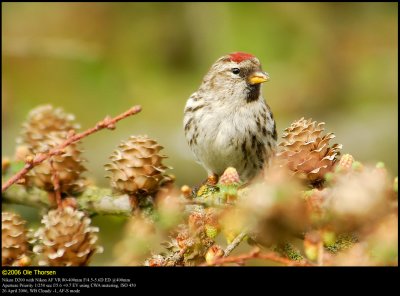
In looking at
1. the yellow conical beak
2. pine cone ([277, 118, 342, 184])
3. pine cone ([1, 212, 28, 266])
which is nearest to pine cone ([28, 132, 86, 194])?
pine cone ([1, 212, 28, 266])

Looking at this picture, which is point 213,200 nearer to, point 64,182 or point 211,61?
point 64,182

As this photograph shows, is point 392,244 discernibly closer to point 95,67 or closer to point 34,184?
point 34,184

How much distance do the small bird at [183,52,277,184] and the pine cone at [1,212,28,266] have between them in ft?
1.74

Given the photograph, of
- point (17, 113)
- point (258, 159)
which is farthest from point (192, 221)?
point (17, 113)

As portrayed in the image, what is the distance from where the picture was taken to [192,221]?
715mm

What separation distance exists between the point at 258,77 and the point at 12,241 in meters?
0.66

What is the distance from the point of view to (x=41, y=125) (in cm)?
102

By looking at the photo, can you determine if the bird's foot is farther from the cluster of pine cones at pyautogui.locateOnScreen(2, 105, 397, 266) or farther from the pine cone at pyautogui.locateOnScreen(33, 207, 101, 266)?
the pine cone at pyautogui.locateOnScreen(33, 207, 101, 266)

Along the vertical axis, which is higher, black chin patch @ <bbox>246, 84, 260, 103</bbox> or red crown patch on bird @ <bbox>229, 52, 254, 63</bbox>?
red crown patch on bird @ <bbox>229, 52, 254, 63</bbox>

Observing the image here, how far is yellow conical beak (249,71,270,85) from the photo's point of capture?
127 centimetres

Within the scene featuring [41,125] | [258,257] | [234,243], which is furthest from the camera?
[41,125]

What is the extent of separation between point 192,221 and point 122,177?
18 centimetres

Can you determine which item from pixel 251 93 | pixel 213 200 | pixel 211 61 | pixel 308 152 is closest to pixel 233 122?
pixel 251 93

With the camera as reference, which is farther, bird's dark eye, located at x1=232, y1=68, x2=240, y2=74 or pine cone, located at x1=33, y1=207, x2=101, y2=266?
bird's dark eye, located at x1=232, y1=68, x2=240, y2=74
